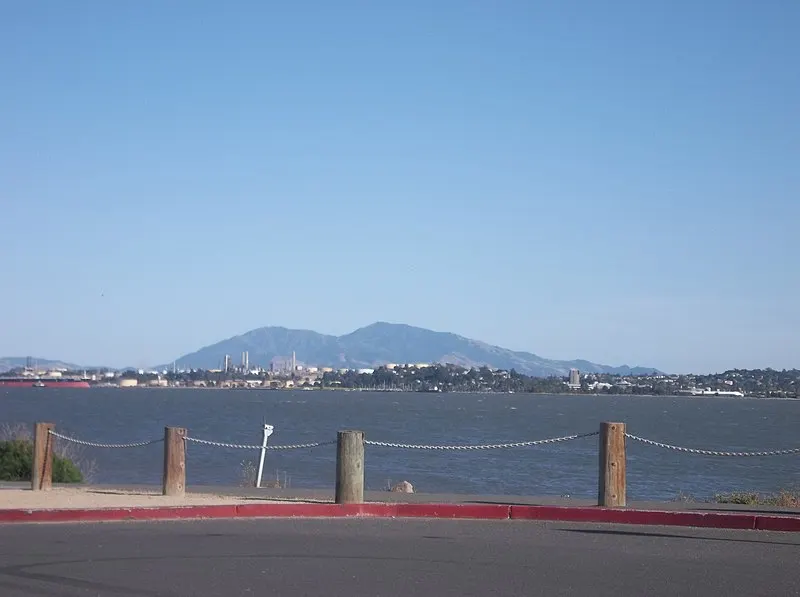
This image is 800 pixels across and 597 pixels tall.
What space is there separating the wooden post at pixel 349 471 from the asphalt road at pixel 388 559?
105 cm

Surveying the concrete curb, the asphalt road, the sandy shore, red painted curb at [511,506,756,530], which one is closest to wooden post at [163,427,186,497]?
the sandy shore

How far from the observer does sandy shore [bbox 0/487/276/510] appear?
15.1 metres

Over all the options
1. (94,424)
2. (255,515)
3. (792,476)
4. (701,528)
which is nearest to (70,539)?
(255,515)

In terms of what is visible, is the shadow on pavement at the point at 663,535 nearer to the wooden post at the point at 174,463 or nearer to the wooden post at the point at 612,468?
the wooden post at the point at 612,468

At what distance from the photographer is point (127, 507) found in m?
14.8

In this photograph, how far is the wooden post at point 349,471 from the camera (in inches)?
603

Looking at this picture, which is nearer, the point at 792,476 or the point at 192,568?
the point at 192,568

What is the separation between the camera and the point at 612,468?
15.1 metres

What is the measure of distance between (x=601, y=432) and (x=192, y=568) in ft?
21.4

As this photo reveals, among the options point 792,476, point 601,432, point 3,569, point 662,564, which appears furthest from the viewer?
point 792,476

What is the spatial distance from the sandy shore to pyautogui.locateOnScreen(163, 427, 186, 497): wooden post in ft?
0.59

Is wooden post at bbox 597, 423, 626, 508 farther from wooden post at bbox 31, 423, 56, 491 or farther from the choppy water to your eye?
the choppy water

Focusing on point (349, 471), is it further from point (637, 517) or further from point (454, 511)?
point (637, 517)

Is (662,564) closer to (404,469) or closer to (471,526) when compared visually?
(471,526)
